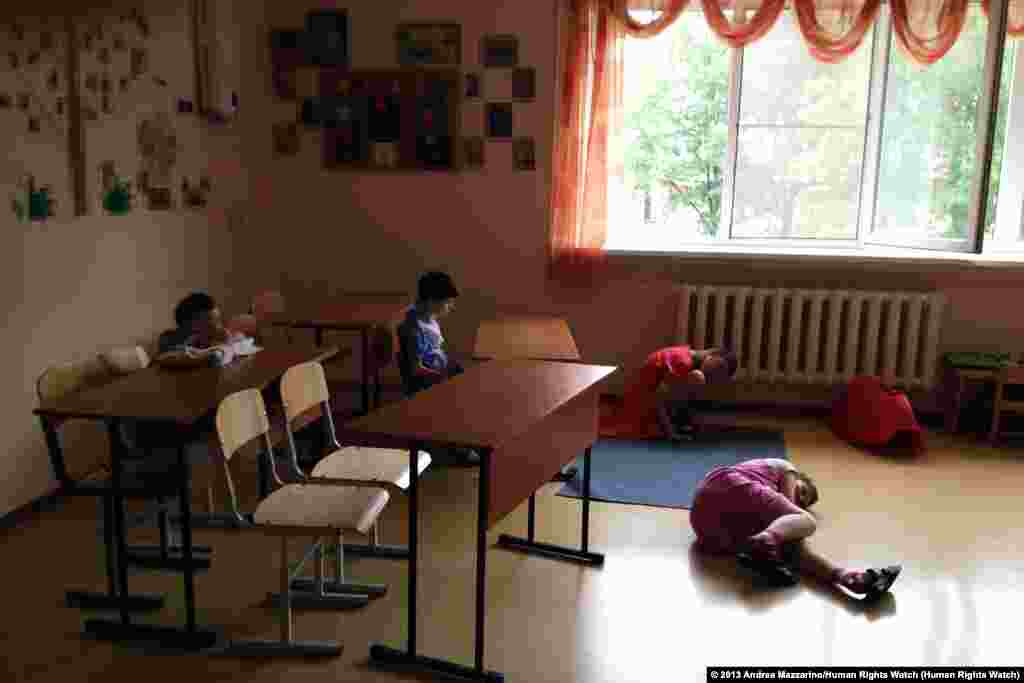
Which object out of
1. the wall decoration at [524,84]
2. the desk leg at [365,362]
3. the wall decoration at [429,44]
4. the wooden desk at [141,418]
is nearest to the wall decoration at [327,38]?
the wall decoration at [429,44]

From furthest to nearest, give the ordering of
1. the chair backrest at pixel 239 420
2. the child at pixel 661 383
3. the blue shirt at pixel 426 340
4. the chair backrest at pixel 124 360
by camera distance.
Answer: the child at pixel 661 383, the blue shirt at pixel 426 340, the chair backrest at pixel 124 360, the chair backrest at pixel 239 420

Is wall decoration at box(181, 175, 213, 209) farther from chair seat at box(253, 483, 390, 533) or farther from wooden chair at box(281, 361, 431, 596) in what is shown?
chair seat at box(253, 483, 390, 533)

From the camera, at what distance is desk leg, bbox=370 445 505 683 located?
247cm

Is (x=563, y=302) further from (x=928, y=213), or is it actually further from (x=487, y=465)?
(x=487, y=465)

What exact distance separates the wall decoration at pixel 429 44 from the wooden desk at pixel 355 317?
4.66 ft

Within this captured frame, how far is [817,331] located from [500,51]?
247cm

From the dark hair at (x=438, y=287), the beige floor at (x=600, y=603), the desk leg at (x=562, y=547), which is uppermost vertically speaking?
the dark hair at (x=438, y=287)

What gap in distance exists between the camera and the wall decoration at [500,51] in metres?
5.18

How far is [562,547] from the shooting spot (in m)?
3.41

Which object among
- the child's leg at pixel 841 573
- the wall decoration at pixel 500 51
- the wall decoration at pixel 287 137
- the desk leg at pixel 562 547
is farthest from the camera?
the wall decoration at pixel 287 137

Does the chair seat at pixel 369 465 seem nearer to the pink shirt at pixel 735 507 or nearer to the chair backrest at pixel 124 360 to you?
the chair backrest at pixel 124 360

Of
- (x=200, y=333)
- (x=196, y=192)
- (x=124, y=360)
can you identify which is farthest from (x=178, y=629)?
(x=196, y=192)

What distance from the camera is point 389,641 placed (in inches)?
108

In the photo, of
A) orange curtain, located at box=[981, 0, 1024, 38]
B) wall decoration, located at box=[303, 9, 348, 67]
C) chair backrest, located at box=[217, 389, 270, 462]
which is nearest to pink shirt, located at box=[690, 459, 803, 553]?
chair backrest, located at box=[217, 389, 270, 462]
